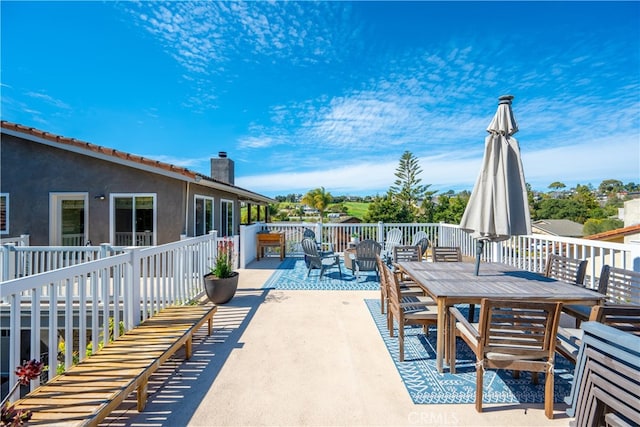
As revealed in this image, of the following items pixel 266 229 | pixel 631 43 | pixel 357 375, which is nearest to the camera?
pixel 357 375

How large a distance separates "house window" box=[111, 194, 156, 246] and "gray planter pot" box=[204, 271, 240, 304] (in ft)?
12.0

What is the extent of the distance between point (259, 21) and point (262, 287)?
22.7ft

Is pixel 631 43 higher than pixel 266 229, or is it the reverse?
pixel 631 43

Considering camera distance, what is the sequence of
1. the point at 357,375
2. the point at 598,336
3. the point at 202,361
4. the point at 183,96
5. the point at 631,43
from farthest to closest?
the point at 183,96 < the point at 631,43 < the point at 202,361 < the point at 357,375 < the point at 598,336

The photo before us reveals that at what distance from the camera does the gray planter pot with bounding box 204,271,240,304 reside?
14.7 ft

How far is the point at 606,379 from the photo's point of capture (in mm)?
1441

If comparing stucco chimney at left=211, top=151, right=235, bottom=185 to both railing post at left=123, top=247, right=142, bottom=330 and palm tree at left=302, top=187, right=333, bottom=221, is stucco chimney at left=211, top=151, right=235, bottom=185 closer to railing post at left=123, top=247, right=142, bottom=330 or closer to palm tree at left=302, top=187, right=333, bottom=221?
railing post at left=123, top=247, right=142, bottom=330

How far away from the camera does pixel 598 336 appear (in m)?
1.46

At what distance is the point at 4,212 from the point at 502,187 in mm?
10943

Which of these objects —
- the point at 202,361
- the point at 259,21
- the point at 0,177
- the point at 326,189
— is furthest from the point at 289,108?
the point at 326,189

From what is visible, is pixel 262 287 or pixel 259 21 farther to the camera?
pixel 259 21

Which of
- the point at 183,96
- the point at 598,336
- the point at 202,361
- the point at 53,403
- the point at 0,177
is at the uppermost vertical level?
the point at 183,96

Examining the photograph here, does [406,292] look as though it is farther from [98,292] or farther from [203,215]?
[203,215]

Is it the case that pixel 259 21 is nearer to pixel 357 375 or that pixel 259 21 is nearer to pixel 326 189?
pixel 357 375
